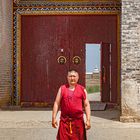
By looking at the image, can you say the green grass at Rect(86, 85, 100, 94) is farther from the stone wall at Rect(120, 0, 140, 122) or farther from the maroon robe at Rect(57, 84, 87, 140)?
the maroon robe at Rect(57, 84, 87, 140)

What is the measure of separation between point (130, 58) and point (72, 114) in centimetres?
542

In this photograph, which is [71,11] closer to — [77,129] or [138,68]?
[138,68]

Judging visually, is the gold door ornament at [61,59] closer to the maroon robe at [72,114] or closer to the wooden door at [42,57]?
the wooden door at [42,57]

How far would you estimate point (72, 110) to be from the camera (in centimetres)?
802

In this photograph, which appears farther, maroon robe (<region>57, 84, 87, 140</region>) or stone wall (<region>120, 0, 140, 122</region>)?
stone wall (<region>120, 0, 140, 122</region>)

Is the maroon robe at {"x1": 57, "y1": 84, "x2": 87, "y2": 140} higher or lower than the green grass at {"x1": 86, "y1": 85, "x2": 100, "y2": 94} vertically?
higher

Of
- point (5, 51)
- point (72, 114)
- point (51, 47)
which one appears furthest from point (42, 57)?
point (72, 114)

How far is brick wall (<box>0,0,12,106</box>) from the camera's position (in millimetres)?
16328

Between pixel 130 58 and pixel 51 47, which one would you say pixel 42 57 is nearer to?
pixel 51 47

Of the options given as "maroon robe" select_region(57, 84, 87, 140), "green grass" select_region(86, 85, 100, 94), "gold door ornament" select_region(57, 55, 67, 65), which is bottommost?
"green grass" select_region(86, 85, 100, 94)

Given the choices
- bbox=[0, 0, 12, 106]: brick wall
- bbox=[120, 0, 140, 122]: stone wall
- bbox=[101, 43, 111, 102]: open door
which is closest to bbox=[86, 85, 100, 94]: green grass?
bbox=[101, 43, 111, 102]: open door

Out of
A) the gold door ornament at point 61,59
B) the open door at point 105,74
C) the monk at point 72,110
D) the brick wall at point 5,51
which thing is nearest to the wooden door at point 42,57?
the gold door ornament at point 61,59

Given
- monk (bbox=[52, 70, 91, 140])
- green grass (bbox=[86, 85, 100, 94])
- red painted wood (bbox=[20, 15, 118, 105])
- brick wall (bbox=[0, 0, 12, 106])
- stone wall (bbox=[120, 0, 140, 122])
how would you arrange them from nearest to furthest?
monk (bbox=[52, 70, 91, 140]) → stone wall (bbox=[120, 0, 140, 122]) → brick wall (bbox=[0, 0, 12, 106]) → red painted wood (bbox=[20, 15, 118, 105]) → green grass (bbox=[86, 85, 100, 94])

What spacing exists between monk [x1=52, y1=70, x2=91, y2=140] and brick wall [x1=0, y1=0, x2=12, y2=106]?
840 centimetres
